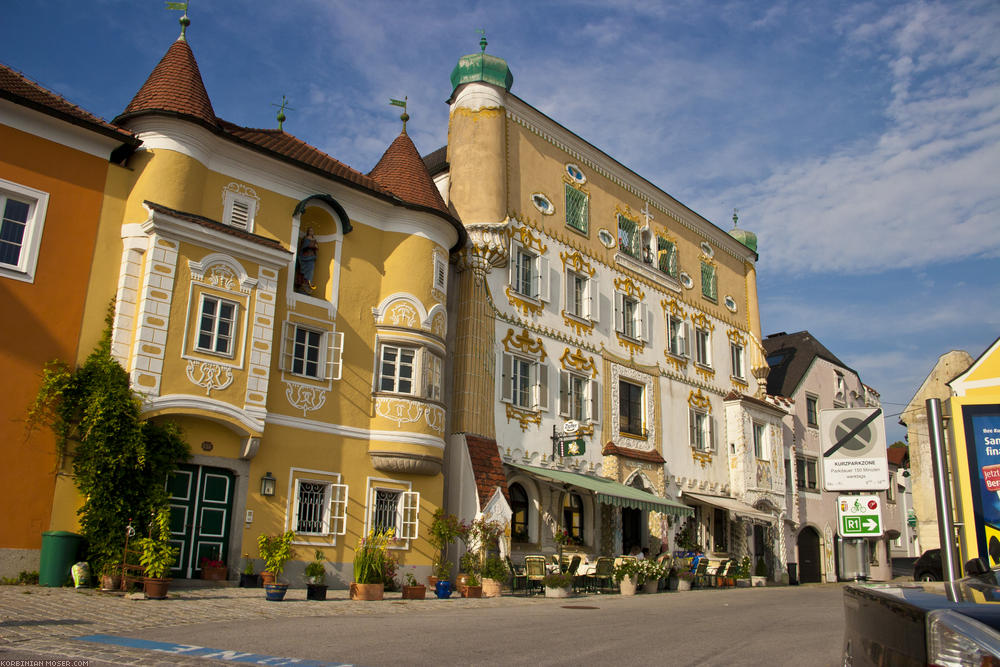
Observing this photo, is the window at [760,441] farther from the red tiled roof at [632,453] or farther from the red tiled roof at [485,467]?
the red tiled roof at [485,467]

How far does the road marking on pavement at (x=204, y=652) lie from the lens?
7.64m

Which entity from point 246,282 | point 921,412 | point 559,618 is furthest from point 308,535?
point 921,412

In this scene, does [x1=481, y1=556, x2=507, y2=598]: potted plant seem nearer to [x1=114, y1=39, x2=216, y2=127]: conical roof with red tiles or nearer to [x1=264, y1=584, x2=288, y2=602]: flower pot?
[x1=264, y1=584, x2=288, y2=602]: flower pot

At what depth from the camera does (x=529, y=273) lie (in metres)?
25.0

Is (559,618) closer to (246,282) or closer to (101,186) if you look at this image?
(246,282)

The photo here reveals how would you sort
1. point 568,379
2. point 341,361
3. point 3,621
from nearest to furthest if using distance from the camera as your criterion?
point 3,621 → point 341,361 → point 568,379

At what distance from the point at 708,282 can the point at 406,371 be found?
1766cm

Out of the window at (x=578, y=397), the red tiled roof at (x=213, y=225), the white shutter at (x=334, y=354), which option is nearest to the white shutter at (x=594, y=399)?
the window at (x=578, y=397)

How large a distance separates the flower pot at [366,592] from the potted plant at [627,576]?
7.14 meters

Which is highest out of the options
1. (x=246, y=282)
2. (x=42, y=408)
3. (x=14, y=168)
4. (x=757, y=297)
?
(x=757, y=297)

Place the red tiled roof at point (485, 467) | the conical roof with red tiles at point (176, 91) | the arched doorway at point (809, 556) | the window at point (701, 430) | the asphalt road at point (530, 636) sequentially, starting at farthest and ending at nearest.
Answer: the arched doorway at point (809, 556) → the window at point (701, 430) → the red tiled roof at point (485, 467) → the conical roof with red tiles at point (176, 91) → the asphalt road at point (530, 636)

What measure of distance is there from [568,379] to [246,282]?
10955 millimetres

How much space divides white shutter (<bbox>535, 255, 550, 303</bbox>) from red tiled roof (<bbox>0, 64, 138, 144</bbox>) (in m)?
12.1

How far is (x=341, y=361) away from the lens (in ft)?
62.5
